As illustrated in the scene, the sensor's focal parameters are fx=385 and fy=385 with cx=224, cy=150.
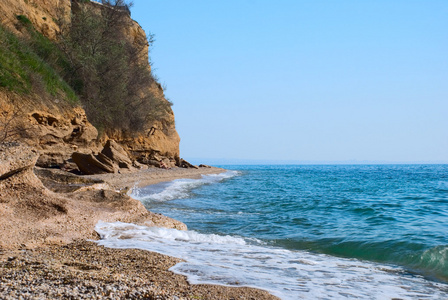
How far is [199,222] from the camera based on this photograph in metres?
9.91

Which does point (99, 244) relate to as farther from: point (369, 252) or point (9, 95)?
point (9, 95)

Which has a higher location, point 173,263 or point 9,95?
point 9,95

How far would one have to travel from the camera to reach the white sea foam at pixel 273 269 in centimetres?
433

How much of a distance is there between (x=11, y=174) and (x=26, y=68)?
14400 millimetres

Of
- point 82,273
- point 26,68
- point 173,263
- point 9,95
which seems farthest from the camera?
point 26,68

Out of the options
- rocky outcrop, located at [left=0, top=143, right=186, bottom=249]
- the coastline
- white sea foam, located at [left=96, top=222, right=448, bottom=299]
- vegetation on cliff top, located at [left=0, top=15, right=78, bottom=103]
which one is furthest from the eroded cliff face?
white sea foam, located at [left=96, top=222, right=448, bottom=299]

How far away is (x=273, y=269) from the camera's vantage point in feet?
16.8

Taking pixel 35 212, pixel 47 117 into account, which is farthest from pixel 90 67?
pixel 35 212

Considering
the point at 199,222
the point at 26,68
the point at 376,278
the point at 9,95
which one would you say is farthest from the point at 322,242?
the point at 26,68

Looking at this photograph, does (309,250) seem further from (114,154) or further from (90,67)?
(90,67)

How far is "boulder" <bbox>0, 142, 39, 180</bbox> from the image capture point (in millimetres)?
4965

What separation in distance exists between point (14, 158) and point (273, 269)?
374 cm

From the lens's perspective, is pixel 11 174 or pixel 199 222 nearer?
pixel 11 174

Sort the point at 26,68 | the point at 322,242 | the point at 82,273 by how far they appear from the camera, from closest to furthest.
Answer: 1. the point at 82,273
2. the point at 322,242
3. the point at 26,68
